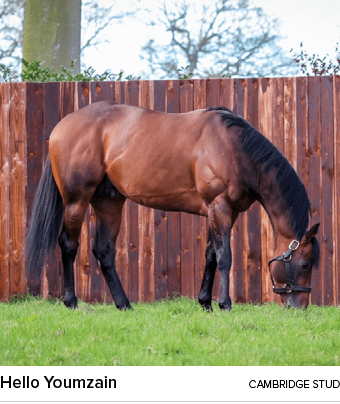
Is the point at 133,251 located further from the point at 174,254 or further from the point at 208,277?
the point at 208,277

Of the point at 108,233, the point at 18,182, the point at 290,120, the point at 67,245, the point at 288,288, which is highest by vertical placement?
the point at 290,120

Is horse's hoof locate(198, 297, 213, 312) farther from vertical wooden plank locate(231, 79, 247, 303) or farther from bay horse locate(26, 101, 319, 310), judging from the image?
vertical wooden plank locate(231, 79, 247, 303)

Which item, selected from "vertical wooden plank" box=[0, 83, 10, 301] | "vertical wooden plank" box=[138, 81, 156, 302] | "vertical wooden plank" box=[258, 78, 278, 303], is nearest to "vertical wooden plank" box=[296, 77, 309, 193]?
"vertical wooden plank" box=[258, 78, 278, 303]

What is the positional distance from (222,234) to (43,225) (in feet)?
5.86

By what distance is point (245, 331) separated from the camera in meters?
4.10

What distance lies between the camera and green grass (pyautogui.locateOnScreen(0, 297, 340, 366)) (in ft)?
11.2

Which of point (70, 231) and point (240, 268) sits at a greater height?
point (70, 231)

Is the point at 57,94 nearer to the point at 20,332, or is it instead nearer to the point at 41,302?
the point at 41,302

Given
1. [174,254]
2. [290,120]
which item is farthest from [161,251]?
[290,120]

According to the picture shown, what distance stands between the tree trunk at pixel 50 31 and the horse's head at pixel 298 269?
7746 millimetres

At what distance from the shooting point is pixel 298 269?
4.75 metres

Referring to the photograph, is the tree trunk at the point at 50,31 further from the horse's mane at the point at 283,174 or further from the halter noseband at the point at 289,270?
the halter noseband at the point at 289,270
